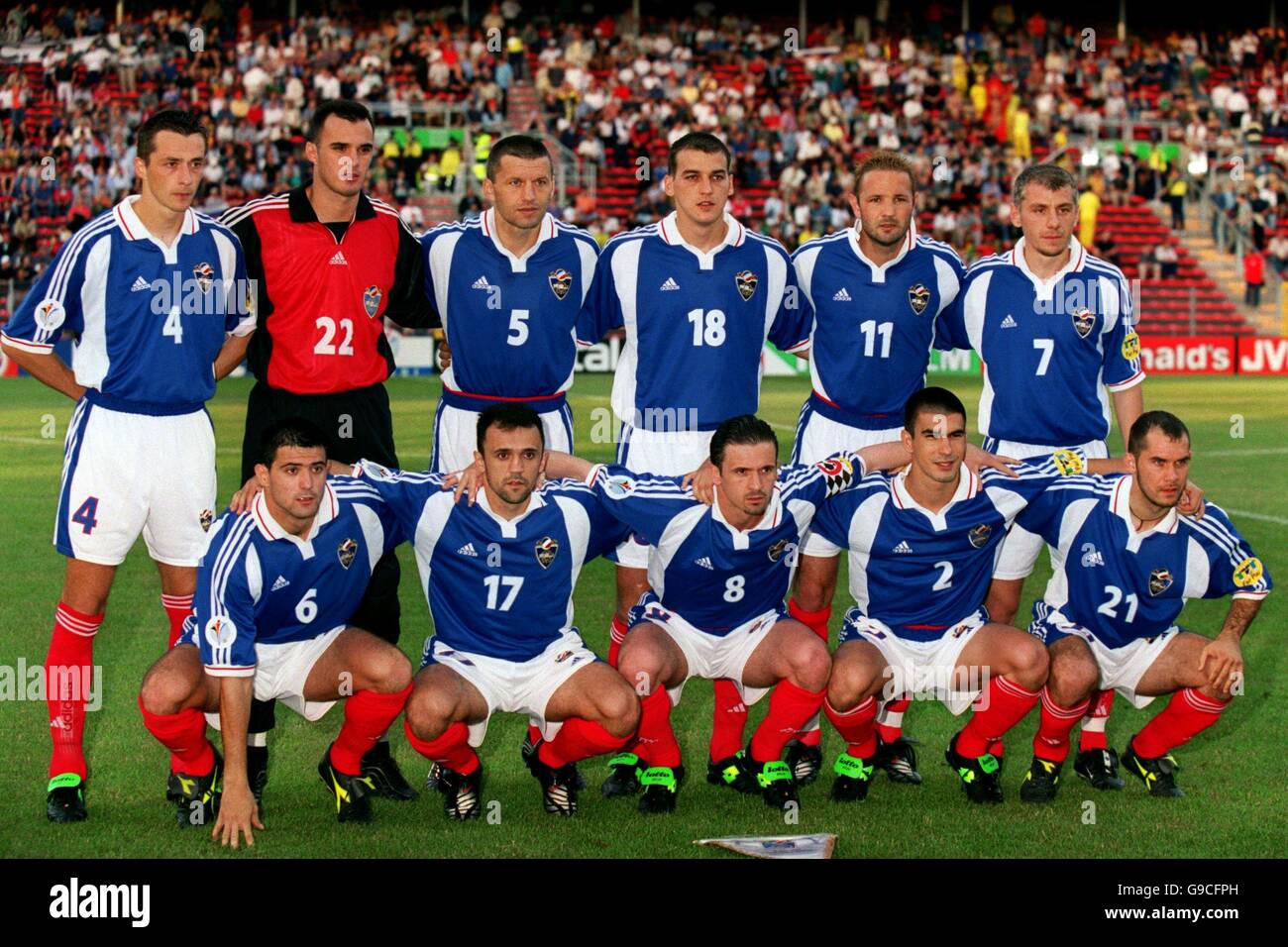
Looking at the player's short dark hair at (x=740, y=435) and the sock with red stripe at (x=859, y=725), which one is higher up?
the player's short dark hair at (x=740, y=435)

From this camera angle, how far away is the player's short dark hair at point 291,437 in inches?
211

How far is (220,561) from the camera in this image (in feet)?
17.5

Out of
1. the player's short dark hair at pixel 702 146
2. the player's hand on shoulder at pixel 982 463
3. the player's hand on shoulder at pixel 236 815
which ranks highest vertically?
the player's short dark hair at pixel 702 146

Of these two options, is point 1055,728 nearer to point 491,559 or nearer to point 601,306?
point 491,559

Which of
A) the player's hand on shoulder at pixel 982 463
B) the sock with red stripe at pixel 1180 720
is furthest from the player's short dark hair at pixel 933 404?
the sock with red stripe at pixel 1180 720

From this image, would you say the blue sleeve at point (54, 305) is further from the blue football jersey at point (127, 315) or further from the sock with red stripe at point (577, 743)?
the sock with red stripe at point (577, 743)

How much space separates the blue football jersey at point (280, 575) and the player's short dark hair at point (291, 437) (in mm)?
190

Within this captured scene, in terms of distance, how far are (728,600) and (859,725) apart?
63 cm

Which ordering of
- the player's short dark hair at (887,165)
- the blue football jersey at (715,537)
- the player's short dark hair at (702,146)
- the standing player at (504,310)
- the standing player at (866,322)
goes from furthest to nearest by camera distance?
1. the standing player at (866,322)
2. the standing player at (504,310)
3. the player's short dark hair at (887,165)
4. the player's short dark hair at (702,146)
5. the blue football jersey at (715,537)

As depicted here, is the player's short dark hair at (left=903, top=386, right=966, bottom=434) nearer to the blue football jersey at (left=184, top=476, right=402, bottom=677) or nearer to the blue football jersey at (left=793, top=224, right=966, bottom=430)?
the blue football jersey at (left=793, top=224, right=966, bottom=430)

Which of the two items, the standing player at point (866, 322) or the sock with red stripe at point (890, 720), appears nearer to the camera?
the sock with red stripe at point (890, 720)

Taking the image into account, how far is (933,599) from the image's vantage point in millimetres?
5980

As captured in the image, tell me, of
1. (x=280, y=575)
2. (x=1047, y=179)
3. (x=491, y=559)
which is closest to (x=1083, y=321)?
(x=1047, y=179)
